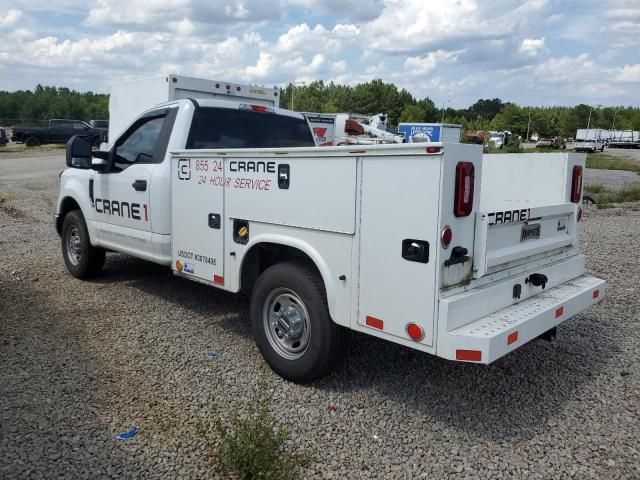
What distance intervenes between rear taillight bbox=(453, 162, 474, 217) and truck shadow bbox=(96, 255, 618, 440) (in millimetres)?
1456

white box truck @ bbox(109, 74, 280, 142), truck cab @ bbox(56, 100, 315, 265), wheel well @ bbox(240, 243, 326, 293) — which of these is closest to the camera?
wheel well @ bbox(240, 243, 326, 293)

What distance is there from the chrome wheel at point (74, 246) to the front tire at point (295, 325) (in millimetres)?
3515

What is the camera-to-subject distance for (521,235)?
4047 mm

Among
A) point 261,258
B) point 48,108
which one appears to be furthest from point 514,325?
point 48,108

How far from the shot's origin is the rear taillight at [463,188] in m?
3.31

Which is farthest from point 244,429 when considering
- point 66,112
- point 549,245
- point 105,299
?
point 66,112

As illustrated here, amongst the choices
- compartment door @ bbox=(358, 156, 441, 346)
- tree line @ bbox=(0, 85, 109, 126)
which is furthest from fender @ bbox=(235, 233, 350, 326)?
tree line @ bbox=(0, 85, 109, 126)

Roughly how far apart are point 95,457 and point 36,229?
8339 mm

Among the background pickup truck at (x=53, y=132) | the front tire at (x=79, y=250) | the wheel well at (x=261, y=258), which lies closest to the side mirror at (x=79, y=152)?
the front tire at (x=79, y=250)

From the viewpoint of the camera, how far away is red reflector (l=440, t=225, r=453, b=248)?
3.30 metres

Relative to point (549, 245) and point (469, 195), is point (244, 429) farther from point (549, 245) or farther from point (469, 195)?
point (549, 245)

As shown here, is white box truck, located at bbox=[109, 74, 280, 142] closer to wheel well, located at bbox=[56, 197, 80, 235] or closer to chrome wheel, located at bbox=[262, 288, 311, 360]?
wheel well, located at bbox=[56, 197, 80, 235]

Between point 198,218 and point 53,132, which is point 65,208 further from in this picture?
point 53,132

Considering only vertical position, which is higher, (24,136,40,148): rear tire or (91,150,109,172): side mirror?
(91,150,109,172): side mirror
